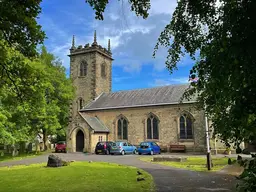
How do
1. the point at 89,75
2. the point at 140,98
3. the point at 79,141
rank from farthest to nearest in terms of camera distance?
1. the point at 89,75
2. the point at 140,98
3. the point at 79,141

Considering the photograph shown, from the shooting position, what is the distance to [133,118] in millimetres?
34500

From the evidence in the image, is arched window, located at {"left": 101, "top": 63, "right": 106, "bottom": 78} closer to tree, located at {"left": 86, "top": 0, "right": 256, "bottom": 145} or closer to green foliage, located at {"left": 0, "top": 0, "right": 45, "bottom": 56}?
green foliage, located at {"left": 0, "top": 0, "right": 45, "bottom": 56}

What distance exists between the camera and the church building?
31250 mm

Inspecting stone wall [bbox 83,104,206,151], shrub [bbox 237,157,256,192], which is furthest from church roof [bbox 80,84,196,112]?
shrub [bbox 237,157,256,192]

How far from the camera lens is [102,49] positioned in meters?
44.5

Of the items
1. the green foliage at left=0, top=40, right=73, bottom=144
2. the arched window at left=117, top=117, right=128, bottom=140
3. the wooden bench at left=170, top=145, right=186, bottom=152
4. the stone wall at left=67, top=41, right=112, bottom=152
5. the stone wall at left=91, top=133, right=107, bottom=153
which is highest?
the stone wall at left=67, top=41, right=112, bottom=152

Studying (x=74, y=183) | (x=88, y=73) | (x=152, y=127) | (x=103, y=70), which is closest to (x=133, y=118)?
(x=152, y=127)

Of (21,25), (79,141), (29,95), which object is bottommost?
(79,141)

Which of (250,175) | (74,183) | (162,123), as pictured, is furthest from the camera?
(162,123)

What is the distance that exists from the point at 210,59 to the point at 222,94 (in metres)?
0.74

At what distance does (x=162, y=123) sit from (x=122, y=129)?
19.2 ft

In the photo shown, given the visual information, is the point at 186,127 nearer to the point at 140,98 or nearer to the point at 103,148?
the point at 140,98

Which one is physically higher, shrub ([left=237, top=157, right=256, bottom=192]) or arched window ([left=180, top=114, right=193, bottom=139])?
arched window ([left=180, top=114, right=193, bottom=139])

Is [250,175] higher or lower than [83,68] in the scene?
lower
